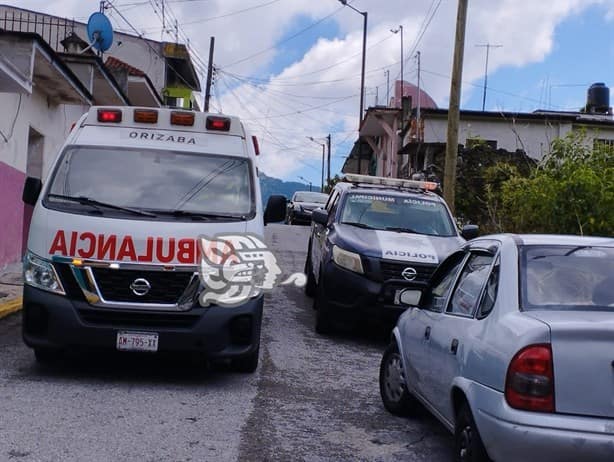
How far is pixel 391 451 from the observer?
19.2 feet

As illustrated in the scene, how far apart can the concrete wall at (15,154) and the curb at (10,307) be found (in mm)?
2818

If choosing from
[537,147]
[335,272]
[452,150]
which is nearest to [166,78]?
[537,147]

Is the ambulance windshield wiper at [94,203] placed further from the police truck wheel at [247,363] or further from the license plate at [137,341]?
the police truck wheel at [247,363]

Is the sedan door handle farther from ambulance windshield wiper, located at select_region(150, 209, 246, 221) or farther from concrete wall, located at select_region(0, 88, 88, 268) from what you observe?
concrete wall, located at select_region(0, 88, 88, 268)

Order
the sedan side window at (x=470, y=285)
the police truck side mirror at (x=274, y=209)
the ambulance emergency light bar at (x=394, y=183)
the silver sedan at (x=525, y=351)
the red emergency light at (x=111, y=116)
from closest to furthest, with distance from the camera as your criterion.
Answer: the silver sedan at (x=525, y=351), the sedan side window at (x=470, y=285), the red emergency light at (x=111, y=116), the police truck side mirror at (x=274, y=209), the ambulance emergency light bar at (x=394, y=183)

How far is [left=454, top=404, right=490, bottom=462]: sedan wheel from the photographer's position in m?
4.51

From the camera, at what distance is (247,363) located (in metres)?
7.87

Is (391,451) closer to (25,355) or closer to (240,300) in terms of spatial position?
(240,300)

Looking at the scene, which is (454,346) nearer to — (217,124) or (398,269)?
(217,124)

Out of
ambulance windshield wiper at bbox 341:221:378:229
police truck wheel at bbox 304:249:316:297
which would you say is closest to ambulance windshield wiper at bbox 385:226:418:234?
ambulance windshield wiper at bbox 341:221:378:229

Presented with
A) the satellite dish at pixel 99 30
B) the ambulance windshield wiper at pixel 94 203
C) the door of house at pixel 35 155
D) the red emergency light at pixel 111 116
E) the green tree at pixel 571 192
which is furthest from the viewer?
the satellite dish at pixel 99 30

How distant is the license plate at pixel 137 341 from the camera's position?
7129 mm

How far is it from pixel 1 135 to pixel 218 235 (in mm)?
7904

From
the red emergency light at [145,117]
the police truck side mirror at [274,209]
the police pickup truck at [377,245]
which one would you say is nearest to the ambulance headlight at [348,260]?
the police pickup truck at [377,245]
